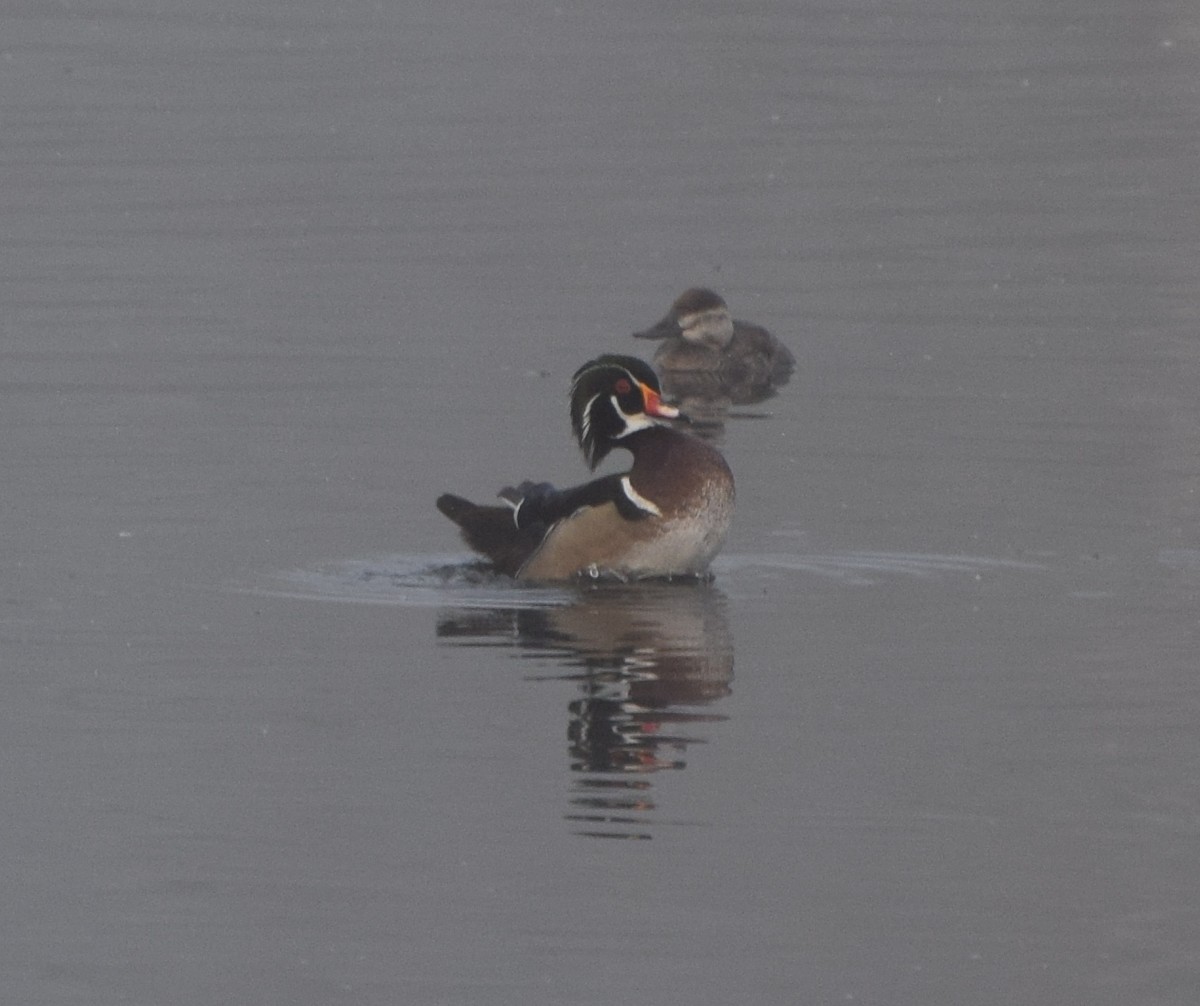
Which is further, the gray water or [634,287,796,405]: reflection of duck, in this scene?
[634,287,796,405]: reflection of duck

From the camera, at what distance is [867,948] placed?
300 inches

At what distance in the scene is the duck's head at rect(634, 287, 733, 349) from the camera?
17562 millimetres

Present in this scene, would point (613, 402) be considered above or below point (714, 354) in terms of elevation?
below

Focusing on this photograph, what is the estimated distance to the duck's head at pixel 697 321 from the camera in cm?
1756

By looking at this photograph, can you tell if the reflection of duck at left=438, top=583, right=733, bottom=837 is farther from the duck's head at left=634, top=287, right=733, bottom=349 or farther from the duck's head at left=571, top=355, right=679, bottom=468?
the duck's head at left=634, top=287, right=733, bottom=349

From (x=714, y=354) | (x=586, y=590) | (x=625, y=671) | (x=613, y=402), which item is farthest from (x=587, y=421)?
(x=714, y=354)

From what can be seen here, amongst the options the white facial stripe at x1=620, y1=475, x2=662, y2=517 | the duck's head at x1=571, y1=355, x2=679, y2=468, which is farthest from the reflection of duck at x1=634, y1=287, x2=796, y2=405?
the white facial stripe at x1=620, y1=475, x2=662, y2=517

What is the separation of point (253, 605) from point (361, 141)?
14.8m

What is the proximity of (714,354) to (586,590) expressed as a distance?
5.61 meters

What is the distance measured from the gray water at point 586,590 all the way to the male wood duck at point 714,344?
313mm

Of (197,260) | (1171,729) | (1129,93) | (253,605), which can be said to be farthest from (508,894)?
(1129,93)

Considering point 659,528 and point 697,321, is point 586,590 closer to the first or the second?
point 659,528

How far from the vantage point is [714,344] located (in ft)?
57.3

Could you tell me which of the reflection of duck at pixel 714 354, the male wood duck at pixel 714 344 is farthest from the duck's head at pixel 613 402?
the male wood duck at pixel 714 344
